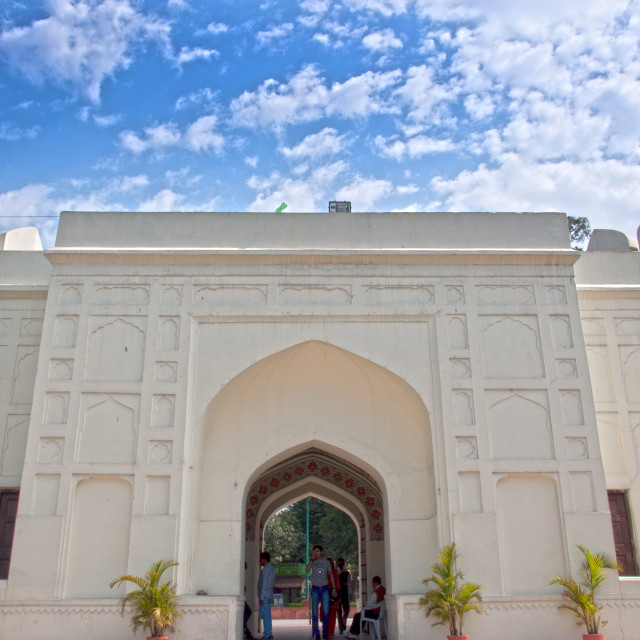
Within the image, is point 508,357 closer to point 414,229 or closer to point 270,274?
point 414,229

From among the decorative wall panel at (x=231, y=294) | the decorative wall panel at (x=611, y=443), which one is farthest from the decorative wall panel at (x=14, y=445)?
the decorative wall panel at (x=611, y=443)

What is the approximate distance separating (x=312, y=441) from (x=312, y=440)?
52mm

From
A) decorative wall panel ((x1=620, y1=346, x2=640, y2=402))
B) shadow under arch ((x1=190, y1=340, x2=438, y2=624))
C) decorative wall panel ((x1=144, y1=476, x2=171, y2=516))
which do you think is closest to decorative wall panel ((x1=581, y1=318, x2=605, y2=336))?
decorative wall panel ((x1=620, y1=346, x2=640, y2=402))

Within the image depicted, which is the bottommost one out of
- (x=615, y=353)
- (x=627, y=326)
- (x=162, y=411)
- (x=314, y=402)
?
(x=162, y=411)

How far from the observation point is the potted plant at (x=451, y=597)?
8.42 metres

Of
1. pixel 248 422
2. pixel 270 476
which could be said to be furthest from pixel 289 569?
pixel 248 422

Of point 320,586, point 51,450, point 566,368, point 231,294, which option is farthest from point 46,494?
point 566,368

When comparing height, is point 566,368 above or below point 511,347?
below

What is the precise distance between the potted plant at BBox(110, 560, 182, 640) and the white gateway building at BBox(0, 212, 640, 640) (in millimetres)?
216

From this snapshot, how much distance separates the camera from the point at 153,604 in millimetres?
8297

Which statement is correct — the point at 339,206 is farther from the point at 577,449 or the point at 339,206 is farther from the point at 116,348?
the point at 577,449

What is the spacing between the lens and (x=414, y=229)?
1081 centimetres

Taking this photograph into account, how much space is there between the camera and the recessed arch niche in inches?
374

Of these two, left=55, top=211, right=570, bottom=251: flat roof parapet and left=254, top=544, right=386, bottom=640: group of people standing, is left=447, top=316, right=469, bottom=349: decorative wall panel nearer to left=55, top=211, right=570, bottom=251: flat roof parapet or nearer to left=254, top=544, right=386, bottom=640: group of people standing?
left=55, top=211, right=570, bottom=251: flat roof parapet
